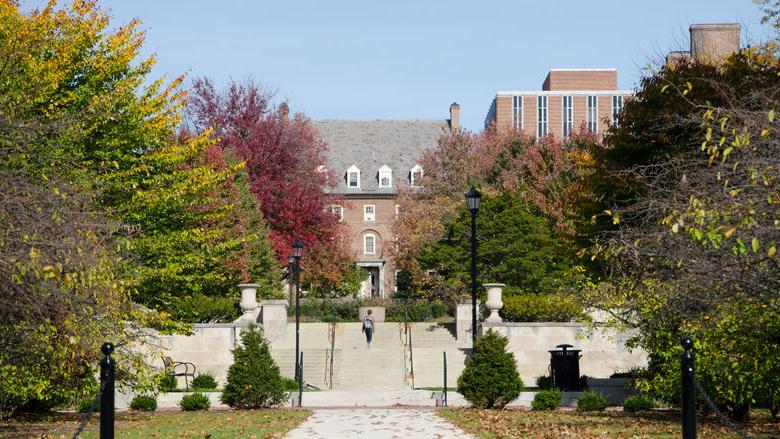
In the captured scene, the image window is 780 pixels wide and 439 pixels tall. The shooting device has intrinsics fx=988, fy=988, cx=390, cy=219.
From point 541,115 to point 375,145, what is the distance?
101 ft

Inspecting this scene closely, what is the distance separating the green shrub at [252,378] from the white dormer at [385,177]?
5820cm

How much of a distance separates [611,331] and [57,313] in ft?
76.2

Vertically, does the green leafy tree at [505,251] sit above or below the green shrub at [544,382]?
above

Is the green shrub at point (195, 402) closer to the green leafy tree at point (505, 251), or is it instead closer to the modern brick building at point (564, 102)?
the green leafy tree at point (505, 251)

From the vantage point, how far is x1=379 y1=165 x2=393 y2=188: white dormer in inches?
3169

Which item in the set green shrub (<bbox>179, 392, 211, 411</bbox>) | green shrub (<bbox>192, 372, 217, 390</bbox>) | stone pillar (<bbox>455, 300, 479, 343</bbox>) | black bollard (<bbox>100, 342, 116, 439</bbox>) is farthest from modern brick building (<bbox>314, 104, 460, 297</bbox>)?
black bollard (<bbox>100, 342, 116, 439</bbox>)

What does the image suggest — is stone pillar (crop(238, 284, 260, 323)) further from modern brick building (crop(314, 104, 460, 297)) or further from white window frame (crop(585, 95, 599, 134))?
white window frame (crop(585, 95, 599, 134))

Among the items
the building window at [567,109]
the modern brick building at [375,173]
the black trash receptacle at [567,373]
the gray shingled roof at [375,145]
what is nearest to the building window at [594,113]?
the building window at [567,109]

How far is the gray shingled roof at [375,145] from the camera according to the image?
8150 centimetres

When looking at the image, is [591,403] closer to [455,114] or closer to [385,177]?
[385,177]

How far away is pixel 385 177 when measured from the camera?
80625 millimetres

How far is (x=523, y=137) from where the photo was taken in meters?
65.9

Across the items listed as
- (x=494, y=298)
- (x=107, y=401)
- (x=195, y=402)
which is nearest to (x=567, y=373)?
(x=494, y=298)

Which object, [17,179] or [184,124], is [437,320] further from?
[17,179]
